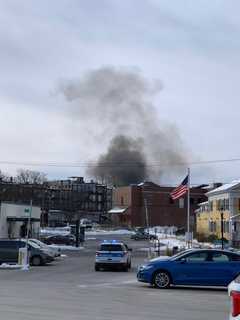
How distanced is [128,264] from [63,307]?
825 inches

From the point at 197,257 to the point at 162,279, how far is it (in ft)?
4.63

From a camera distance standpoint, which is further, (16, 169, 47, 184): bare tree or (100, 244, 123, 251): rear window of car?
(16, 169, 47, 184): bare tree

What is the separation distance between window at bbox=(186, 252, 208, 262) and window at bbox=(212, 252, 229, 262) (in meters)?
0.27

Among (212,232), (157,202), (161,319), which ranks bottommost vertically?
(161,319)

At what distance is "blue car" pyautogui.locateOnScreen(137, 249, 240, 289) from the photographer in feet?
70.8

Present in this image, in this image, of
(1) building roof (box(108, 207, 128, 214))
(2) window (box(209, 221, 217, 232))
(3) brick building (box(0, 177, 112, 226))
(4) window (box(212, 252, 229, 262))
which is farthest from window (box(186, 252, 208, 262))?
(1) building roof (box(108, 207, 128, 214))

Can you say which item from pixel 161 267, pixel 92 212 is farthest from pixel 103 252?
pixel 92 212

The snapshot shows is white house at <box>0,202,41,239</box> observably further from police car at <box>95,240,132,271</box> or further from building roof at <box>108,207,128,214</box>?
building roof at <box>108,207,128,214</box>

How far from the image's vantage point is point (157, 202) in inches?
6161

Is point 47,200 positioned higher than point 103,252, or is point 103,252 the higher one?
point 47,200

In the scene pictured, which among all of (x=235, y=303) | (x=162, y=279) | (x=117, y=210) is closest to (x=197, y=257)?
(x=162, y=279)

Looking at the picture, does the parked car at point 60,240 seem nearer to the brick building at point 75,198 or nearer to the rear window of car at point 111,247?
the rear window of car at point 111,247

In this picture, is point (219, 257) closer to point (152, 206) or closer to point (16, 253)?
point (16, 253)

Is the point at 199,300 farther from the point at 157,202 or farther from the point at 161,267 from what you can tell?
the point at 157,202
